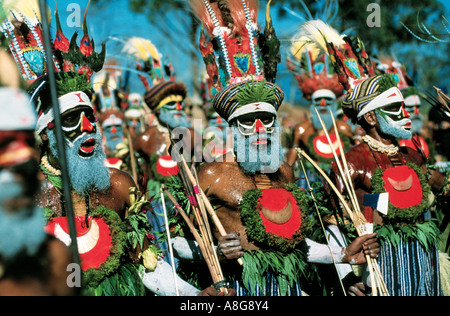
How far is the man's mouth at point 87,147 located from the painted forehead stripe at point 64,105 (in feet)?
0.79

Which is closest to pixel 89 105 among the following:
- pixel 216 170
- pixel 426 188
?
pixel 216 170

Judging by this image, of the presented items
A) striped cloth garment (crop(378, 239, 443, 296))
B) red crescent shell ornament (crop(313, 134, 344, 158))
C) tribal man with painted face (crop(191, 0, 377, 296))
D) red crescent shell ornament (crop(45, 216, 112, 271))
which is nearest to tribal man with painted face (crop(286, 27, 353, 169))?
red crescent shell ornament (crop(313, 134, 344, 158))

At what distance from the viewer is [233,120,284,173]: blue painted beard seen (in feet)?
11.7

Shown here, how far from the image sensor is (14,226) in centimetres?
149

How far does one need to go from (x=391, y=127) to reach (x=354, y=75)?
65 cm

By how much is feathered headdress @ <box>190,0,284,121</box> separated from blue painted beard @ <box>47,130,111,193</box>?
3.47ft

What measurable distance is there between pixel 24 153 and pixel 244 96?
2.25 meters

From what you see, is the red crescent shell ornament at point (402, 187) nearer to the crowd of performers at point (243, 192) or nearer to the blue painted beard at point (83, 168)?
the crowd of performers at point (243, 192)

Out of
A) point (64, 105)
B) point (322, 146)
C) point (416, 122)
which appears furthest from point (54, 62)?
point (416, 122)

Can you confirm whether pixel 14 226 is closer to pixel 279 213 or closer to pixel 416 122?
pixel 279 213

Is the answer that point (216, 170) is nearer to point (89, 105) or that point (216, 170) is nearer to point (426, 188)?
point (89, 105)

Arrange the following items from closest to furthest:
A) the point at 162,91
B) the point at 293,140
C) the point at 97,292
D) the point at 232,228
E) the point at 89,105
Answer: the point at 97,292 → the point at 89,105 → the point at 232,228 → the point at 162,91 → the point at 293,140

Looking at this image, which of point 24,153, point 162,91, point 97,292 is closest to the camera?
point 24,153

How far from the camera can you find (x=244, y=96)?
357cm
